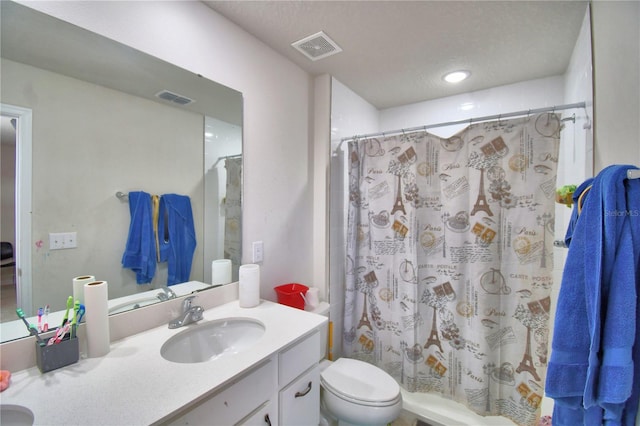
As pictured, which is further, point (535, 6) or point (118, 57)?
point (535, 6)

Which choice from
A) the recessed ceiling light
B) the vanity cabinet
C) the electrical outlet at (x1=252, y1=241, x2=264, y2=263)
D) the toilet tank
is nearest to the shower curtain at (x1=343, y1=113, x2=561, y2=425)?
the toilet tank

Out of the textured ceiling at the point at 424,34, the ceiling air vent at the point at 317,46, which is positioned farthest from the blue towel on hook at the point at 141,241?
the ceiling air vent at the point at 317,46

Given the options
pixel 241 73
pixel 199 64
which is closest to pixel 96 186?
pixel 199 64

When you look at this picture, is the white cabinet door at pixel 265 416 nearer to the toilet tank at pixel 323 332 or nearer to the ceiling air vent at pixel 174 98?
the toilet tank at pixel 323 332

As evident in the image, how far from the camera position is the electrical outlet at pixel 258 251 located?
167 cm

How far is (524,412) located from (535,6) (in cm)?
214

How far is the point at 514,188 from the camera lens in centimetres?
158

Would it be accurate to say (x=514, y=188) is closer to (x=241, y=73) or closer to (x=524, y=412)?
(x=524, y=412)

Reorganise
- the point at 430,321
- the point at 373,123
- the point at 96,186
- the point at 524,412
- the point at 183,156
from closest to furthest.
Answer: the point at 96,186 → the point at 183,156 → the point at 524,412 → the point at 430,321 → the point at 373,123

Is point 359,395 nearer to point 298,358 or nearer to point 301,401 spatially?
point 301,401

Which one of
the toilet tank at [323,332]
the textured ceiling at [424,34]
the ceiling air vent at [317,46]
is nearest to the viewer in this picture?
the textured ceiling at [424,34]

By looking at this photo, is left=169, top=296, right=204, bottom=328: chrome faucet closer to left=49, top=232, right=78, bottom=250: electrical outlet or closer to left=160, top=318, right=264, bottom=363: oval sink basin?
left=160, top=318, right=264, bottom=363: oval sink basin

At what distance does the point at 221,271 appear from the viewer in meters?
1.50

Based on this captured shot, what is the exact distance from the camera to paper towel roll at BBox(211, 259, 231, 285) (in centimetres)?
148
